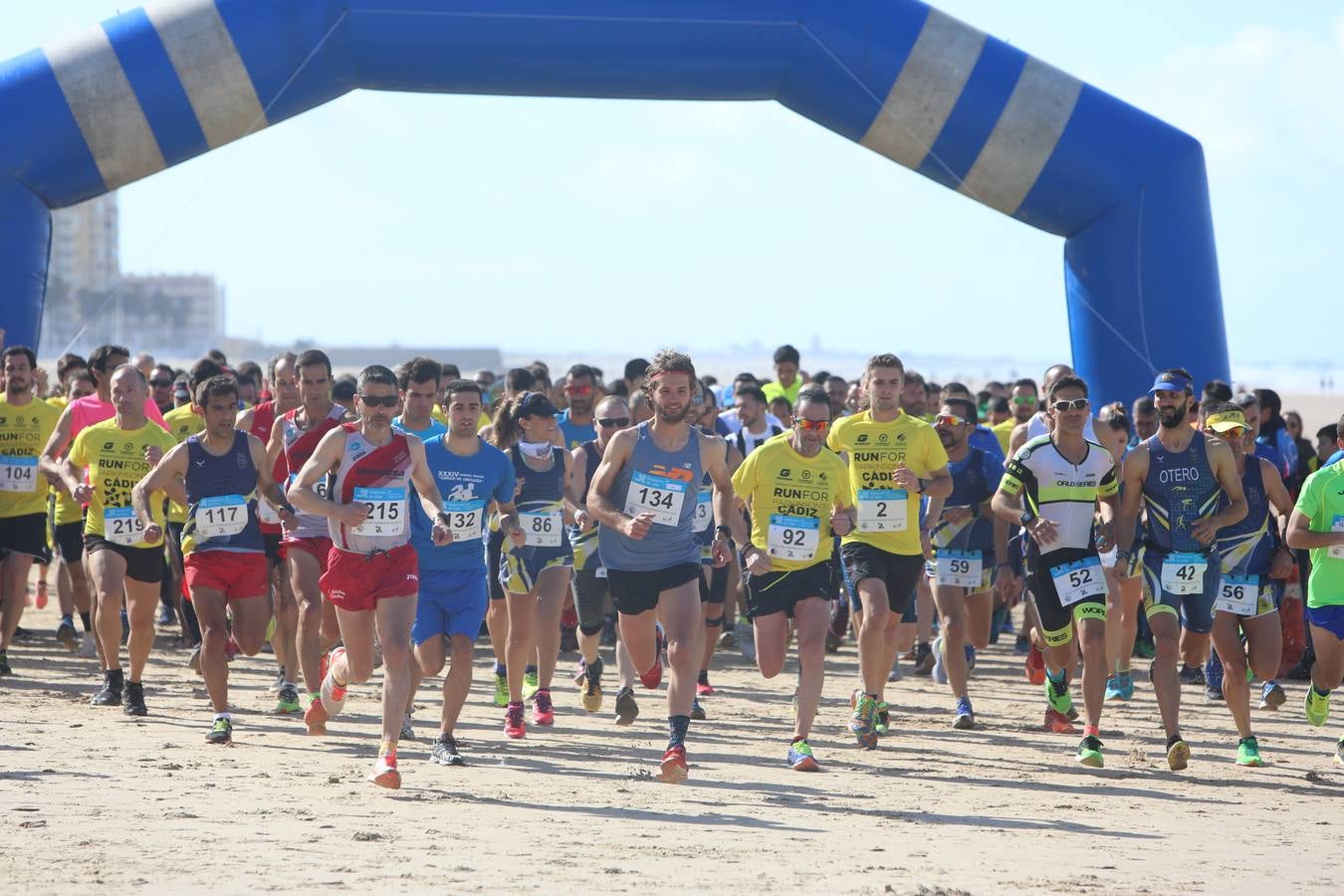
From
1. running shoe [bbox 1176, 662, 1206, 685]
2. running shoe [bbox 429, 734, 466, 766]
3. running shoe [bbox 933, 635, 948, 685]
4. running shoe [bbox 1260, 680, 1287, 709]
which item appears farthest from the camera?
running shoe [bbox 1176, 662, 1206, 685]

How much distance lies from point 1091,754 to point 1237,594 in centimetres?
103

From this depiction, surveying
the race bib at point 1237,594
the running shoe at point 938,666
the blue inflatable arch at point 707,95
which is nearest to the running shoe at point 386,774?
the race bib at point 1237,594

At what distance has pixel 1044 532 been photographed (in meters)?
8.29

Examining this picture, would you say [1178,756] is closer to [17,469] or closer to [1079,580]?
[1079,580]

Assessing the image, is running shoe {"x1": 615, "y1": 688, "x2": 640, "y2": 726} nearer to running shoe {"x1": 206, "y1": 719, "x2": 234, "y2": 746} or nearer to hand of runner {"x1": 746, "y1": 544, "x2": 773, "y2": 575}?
hand of runner {"x1": 746, "y1": 544, "x2": 773, "y2": 575}

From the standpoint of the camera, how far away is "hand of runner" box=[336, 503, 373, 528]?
7273mm

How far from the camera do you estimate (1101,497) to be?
8500 mm

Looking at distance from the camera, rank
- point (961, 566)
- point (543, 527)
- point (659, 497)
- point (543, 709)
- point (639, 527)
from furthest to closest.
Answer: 1. point (961, 566)
2. point (543, 709)
3. point (543, 527)
4. point (659, 497)
5. point (639, 527)

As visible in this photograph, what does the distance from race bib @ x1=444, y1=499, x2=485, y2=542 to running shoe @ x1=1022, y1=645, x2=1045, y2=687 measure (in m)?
4.39

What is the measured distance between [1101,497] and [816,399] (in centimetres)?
150

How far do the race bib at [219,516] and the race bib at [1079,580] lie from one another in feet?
13.0

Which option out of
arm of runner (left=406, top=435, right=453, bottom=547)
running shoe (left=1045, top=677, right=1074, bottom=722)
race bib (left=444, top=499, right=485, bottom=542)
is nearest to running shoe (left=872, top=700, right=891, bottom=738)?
running shoe (left=1045, top=677, right=1074, bottom=722)

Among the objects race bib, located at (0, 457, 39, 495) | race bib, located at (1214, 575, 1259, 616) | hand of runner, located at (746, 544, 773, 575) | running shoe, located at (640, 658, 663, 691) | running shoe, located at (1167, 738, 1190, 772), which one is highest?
race bib, located at (0, 457, 39, 495)

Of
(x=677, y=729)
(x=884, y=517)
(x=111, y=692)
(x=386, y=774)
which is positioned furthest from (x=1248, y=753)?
(x=111, y=692)
